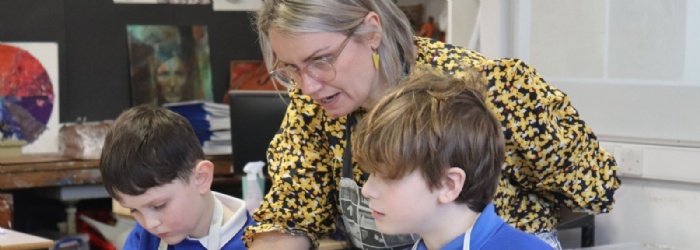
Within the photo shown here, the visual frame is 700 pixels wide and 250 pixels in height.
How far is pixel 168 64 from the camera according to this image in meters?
4.34

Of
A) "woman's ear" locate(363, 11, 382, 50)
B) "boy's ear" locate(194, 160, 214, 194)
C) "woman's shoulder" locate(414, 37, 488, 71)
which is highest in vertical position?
"woman's ear" locate(363, 11, 382, 50)

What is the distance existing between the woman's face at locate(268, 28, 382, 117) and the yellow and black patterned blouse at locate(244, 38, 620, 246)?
0.41 feet

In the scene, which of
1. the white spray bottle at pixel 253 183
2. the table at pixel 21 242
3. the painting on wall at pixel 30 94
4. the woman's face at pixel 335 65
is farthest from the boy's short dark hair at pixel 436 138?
the painting on wall at pixel 30 94

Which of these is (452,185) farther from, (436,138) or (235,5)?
(235,5)

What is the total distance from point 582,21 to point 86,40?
2081mm

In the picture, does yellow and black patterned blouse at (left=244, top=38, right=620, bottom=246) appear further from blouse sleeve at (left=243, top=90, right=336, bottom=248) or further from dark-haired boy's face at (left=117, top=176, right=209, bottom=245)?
dark-haired boy's face at (left=117, top=176, right=209, bottom=245)

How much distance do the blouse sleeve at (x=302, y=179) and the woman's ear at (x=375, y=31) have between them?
223mm

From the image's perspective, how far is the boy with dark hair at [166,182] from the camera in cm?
207

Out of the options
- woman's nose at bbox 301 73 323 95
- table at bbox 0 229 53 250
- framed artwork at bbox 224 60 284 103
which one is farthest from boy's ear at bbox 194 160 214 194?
framed artwork at bbox 224 60 284 103

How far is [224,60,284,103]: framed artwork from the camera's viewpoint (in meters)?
4.48

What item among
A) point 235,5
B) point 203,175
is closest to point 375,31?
point 203,175

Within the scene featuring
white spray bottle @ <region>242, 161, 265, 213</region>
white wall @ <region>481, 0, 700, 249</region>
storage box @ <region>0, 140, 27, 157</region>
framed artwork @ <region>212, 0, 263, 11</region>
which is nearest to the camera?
white wall @ <region>481, 0, 700, 249</region>

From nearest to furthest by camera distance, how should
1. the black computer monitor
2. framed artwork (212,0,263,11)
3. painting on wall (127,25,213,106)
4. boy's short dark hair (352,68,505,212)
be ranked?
boy's short dark hair (352,68,505,212), the black computer monitor, painting on wall (127,25,213,106), framed artwork (212,0,263,11)

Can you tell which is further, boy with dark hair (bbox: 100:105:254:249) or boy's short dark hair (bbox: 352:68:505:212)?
boy with dark hair (bbox: 100:105:254:249)
